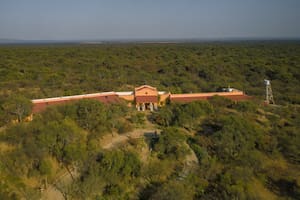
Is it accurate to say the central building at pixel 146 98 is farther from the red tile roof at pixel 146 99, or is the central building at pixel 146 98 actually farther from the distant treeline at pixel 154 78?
the distant treeline at pixel 154 78

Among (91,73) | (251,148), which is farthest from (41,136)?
(91,73)

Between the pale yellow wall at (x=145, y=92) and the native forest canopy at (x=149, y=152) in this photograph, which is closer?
the native forest canopy at (x=149, y=152)

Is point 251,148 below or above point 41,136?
below

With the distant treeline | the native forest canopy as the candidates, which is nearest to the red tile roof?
the native forest canopy

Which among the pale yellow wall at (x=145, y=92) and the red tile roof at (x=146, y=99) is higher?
the pale yellow wall at (x=145, y=92)

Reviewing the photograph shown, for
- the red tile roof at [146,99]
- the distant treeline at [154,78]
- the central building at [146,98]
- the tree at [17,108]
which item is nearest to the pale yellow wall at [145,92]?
the central building at [146,98]

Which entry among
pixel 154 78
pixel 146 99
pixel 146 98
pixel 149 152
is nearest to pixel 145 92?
pixel 146 98

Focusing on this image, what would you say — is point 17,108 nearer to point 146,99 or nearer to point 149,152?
point 149,152

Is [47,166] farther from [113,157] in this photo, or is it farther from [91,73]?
[91,73]
